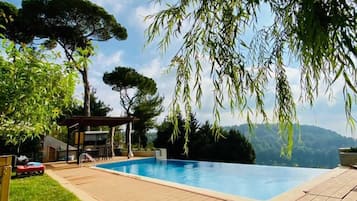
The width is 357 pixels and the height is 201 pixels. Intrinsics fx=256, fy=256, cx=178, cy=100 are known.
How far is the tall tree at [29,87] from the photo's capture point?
260cm

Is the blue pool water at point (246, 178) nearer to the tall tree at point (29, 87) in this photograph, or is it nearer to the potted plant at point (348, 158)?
the potted plant at point (348, 158)

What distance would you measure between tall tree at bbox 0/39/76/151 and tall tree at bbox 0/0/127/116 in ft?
50.2

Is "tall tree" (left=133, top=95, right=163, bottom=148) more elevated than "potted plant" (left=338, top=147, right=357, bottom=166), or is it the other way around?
"tall tree" (left=133, top=95, right=163, bottom=148)

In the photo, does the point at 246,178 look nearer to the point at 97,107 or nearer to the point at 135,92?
the point at 135,92

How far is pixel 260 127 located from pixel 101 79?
80.5 ft

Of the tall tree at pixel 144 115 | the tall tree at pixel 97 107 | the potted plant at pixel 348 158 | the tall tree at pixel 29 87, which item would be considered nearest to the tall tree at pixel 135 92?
the tall tree at pixel 144 115

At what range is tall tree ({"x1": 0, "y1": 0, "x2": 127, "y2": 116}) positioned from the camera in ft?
58.9

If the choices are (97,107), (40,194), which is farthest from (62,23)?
(40,194)

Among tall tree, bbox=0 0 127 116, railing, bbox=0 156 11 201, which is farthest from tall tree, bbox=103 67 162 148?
railing, bbox=0 156 11 201

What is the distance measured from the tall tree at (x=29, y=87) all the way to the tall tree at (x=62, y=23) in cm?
1529

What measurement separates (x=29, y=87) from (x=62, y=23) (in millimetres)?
18668

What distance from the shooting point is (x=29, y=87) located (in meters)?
2.64

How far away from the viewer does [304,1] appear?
2.94 ft

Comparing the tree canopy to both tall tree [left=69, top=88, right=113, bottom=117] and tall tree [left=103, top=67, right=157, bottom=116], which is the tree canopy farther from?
tall tree [left=69, top=88, right=113, bottom=117]
